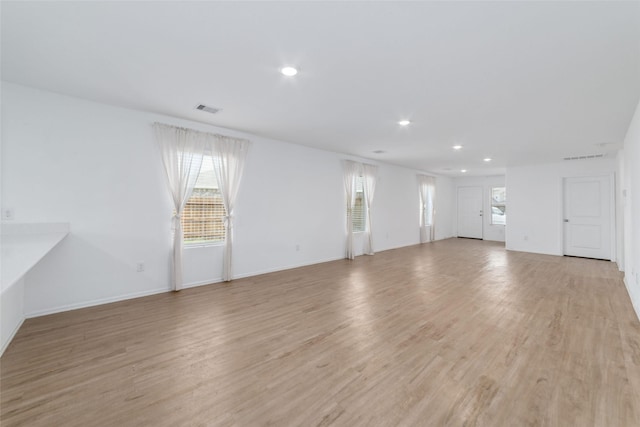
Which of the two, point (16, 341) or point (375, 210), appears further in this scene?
point (375, 210)

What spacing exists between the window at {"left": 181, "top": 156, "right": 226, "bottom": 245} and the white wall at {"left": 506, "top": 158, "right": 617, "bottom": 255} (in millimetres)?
8191

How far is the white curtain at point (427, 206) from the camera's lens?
943cm

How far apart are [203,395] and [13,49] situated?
10.6 ft

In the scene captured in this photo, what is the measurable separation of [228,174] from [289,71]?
245cm

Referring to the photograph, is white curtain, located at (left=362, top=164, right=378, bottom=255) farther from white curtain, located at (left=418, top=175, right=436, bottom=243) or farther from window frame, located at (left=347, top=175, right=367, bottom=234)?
white curtain, located at (left=418, top=175, right=436, bottom=243)

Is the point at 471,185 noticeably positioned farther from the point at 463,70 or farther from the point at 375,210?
the point at 463,70

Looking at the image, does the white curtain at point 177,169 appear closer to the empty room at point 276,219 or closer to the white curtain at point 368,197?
the empty room at point 276,219

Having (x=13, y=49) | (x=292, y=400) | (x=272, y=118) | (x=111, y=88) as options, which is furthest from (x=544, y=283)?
(x=13, y=49)

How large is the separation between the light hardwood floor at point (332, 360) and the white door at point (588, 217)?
3.50 metres

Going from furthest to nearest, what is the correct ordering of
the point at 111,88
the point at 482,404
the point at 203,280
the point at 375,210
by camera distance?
the point at 375,210 < the point at 203,280 < the point at 111,88 < the point at 482,404

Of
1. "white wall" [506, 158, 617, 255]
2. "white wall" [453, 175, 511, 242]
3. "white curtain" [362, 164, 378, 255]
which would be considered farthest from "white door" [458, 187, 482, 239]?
"white curtain" [362, 164, 378, 255]

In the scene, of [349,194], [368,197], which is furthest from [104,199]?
[368,197]

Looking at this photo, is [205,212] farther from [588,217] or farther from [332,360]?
[588,217]

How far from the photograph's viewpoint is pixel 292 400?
1.83 meters
